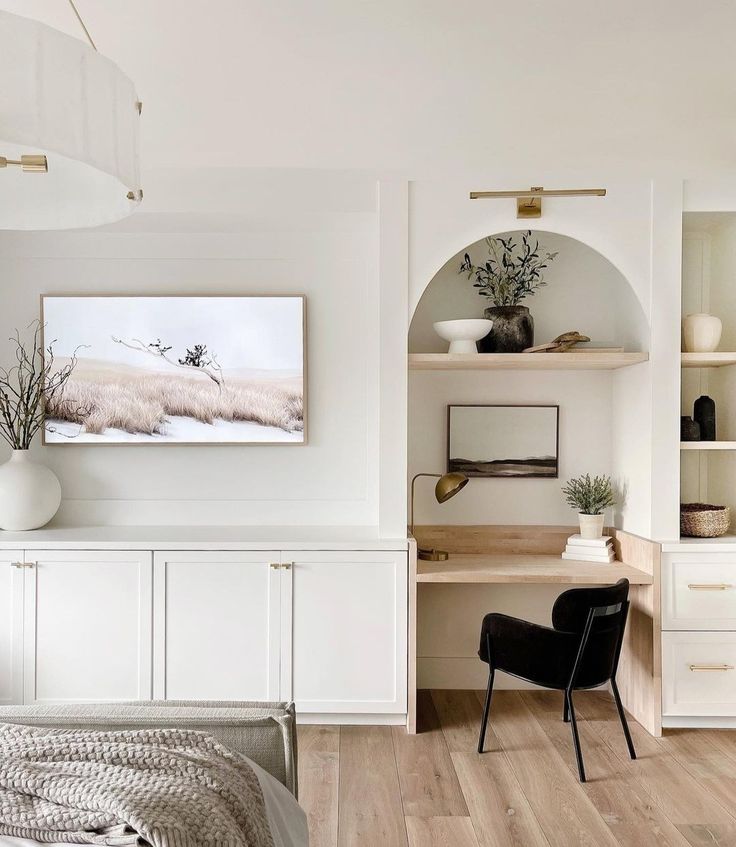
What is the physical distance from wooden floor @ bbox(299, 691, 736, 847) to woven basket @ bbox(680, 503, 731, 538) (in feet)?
2.83

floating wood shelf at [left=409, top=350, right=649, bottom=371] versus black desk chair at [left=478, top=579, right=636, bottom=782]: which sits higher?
floating wood shelf at [left=409, top=350, right=649, bottom=371]

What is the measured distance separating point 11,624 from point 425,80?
2850 mm

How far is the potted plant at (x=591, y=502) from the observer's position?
3656 mm

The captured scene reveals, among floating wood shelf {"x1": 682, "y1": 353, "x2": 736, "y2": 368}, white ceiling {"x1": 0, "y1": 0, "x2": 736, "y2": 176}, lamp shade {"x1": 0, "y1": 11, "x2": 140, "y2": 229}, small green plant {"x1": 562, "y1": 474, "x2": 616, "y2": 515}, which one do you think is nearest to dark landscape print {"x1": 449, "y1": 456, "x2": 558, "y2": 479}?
small green plant {"x1": 562, "y1": 474, "x2": 616, "y2": 515}

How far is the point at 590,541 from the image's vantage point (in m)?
3.63

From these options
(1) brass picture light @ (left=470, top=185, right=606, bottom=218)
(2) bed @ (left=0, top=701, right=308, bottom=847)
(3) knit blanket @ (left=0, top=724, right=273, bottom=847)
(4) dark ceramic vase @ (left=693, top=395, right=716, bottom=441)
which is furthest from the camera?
(4) dark ceramic vase @ (left=693, top=395, right=716, bottom=441)

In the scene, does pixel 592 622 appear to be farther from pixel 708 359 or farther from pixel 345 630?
pixel 708 359

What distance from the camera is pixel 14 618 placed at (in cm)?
337

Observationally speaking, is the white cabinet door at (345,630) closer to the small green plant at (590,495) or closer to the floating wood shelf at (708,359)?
the small green plant at (590,495)

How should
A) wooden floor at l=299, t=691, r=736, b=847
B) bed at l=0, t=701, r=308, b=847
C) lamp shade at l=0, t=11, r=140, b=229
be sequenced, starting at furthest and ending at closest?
wooden floor at l=299, t=691, r=736, b=847 → bed at l=0, t=701, r=308, b=847 → lamp shade at l=0, t=11, r=140, b=229

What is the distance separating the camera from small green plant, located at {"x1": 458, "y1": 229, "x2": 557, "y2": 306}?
383cm

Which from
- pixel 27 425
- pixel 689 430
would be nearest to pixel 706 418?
pixel 689 430

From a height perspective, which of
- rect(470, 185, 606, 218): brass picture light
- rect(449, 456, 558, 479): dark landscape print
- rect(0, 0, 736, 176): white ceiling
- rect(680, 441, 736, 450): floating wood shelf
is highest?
rect(0, 0, 736, 176): white ceiling

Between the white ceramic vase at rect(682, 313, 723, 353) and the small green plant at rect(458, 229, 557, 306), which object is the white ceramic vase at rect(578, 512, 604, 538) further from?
the small green plant at rect(458, 229, 557, 306)
